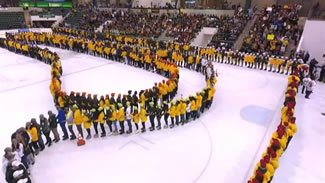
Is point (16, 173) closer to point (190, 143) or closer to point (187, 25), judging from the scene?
point (190, 143)

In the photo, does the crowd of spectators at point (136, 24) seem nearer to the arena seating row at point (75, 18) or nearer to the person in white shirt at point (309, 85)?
the arena seating row at point (75, 18)

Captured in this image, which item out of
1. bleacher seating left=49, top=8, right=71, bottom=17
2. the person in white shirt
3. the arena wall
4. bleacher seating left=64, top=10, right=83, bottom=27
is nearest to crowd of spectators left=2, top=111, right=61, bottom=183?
the person in white shirt

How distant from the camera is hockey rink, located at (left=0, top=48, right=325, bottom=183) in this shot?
6500mm

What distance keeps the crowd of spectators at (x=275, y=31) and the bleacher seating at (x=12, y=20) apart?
31.7 metres

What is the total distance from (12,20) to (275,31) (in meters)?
35.2

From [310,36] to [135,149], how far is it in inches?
615

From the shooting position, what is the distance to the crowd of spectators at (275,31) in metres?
19.5

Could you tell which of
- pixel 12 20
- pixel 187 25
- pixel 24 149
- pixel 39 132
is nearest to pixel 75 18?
pixel 12 20

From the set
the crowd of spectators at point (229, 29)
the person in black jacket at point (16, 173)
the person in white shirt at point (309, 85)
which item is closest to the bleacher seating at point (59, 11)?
the crowd of spectators at point (229, 29)

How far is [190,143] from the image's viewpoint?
311 inches

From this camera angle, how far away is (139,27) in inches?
1133

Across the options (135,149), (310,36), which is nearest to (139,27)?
(310,36)

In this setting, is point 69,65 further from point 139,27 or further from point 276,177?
point 276,177

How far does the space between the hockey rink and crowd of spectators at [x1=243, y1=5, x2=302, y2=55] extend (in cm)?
720
